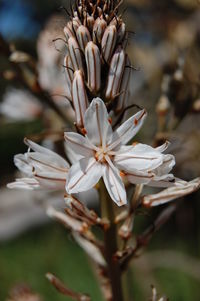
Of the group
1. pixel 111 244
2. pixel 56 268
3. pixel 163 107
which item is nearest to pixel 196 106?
pixel 163 107

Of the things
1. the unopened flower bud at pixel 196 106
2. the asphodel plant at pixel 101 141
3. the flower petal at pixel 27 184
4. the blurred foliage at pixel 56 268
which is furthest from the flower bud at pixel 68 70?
the blurred foliage at pixel 56 268

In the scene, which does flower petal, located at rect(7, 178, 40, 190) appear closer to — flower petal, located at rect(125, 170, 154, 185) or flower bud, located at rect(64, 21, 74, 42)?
flower petal, located at rect(125, 170, 154, 185)

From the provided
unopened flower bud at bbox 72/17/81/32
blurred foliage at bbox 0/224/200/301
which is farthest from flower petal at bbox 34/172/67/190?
blurred foliage at bbox 0/224/200/301

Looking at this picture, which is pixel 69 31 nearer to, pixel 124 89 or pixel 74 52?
pixel 74 52

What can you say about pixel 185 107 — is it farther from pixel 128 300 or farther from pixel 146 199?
pixel 128 300

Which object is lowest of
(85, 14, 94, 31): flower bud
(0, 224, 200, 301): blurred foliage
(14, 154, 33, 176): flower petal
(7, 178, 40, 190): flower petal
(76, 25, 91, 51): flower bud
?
(0, 224, 200, 301): blurred foliage

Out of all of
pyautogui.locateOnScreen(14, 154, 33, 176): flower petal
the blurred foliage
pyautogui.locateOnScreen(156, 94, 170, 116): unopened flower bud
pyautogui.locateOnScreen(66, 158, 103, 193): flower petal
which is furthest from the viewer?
the blurred foliage

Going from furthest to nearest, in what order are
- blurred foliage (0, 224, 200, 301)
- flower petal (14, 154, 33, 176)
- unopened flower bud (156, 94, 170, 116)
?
1. blurred foliage (0, 224, 200, 301)
2. unopened flower bud (156, 94, 170, 116)
3. flower petal (14, 154, 33, 176)

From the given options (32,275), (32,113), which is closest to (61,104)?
(32,113)
